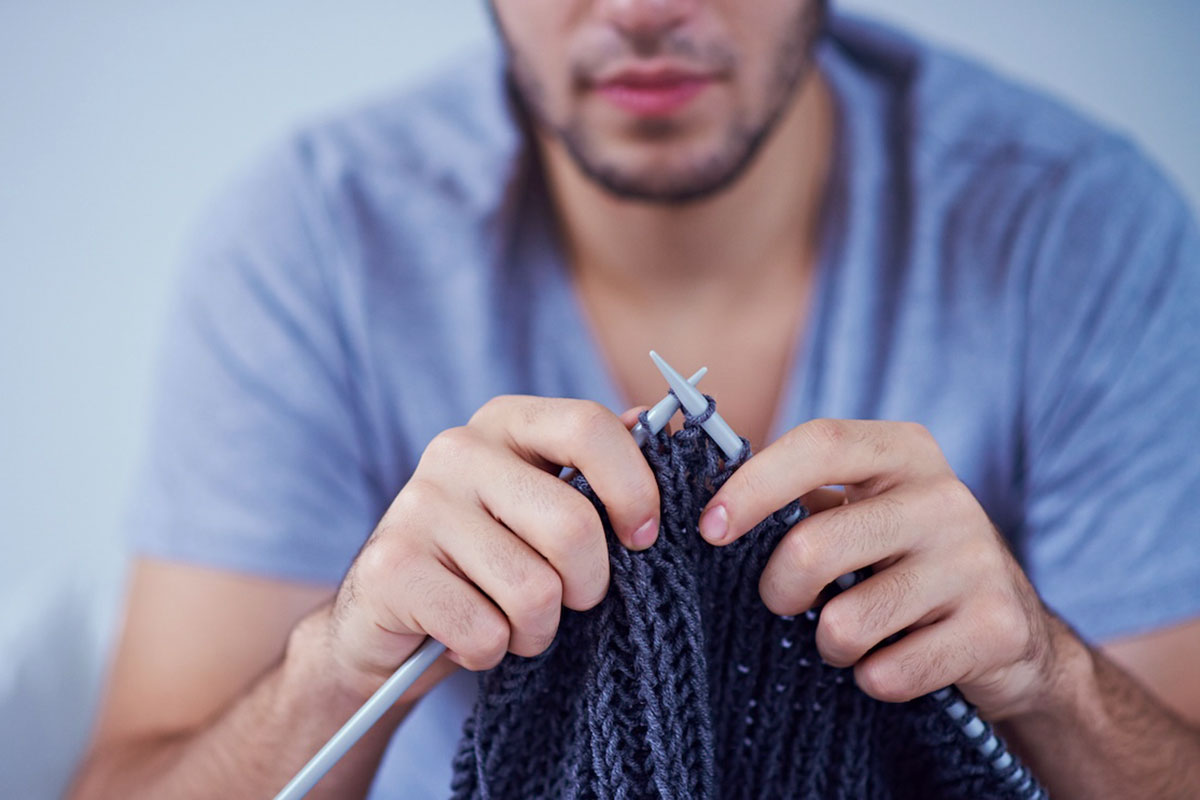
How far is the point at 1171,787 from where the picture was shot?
0.65m

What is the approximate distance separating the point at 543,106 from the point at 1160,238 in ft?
2.06

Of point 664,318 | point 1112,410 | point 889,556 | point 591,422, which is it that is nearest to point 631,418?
point 591,422

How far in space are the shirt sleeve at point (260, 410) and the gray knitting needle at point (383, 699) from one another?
1.12ft

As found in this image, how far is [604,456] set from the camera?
18.4 inches

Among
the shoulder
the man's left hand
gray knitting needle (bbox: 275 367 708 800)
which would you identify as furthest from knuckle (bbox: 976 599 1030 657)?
the shoulder

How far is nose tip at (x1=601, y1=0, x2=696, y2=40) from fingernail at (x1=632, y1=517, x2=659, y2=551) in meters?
0.47

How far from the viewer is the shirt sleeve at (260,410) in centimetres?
85

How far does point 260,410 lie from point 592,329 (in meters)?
0.34

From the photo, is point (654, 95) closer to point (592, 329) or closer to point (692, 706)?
point (592, 329)

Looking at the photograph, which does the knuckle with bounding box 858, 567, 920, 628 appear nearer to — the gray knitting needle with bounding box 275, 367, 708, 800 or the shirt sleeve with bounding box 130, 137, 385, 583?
the gray knitting needle with bounding box 275, 367, 708, 800

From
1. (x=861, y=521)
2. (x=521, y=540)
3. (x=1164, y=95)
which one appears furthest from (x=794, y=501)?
(x=1164, y=95)

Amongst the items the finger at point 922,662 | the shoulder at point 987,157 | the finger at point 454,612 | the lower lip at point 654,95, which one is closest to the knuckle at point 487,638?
the finger at point 454,612

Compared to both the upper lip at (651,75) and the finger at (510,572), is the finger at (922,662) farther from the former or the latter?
the upper lip at (651,75)

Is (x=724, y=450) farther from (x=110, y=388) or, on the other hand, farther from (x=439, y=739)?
(x=110, y=388)
